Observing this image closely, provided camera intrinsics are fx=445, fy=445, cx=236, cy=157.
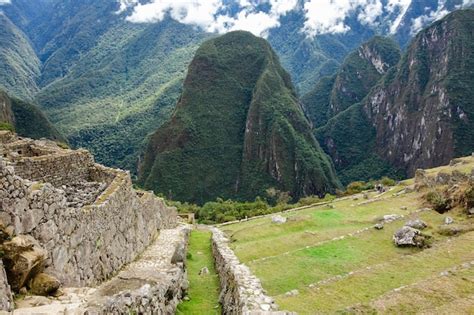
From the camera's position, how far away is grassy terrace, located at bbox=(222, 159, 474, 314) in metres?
→ 11.1

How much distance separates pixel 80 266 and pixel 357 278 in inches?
302

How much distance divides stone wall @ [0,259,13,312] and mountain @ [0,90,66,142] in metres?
113

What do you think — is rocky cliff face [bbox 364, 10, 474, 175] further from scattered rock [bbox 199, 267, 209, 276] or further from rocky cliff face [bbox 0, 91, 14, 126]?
scattered rock [bbox 199, 267, 209, 276]

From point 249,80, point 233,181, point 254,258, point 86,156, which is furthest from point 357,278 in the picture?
point 249,80

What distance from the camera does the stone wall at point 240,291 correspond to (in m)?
11.6

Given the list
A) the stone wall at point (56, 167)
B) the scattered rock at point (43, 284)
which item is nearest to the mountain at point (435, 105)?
the stone wall at point (56, 167)

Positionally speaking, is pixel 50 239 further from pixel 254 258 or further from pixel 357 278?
pixel 254 258

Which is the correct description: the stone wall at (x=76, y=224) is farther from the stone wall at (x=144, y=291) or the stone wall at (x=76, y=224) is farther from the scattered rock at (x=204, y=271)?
the scattered rock at (x=204, y=271)

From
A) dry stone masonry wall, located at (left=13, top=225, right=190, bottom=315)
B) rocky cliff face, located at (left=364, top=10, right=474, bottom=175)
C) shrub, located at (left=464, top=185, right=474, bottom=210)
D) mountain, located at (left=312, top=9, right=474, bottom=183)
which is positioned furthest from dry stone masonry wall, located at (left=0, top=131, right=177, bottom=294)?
rocky cliff face, located at (left=364, top=10, right=474, bottom=175)

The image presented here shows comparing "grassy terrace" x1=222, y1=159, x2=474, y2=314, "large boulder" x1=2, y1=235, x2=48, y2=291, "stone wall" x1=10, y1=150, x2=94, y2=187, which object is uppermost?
"stone wall" x1=10, y1=150, x2=94, y2=187

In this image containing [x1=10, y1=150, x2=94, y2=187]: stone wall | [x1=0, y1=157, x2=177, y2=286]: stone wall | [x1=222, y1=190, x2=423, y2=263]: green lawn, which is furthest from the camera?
[x1=222, y1=190, x2=423, y2=263]: green lawn

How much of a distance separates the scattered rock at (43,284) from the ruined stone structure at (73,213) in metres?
0.54

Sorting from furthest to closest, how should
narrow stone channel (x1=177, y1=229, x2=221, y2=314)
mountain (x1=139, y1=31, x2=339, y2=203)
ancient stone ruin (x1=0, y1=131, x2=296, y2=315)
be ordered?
mountain (x1=139, y1=31, x2=339, y2=203)
narrow stone channel (x1=177, y1=229, x2=221, y2=314)
ancient stone ruin (x1=0, y1=131, x2=296, y2=315)

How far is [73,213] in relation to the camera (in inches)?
404
